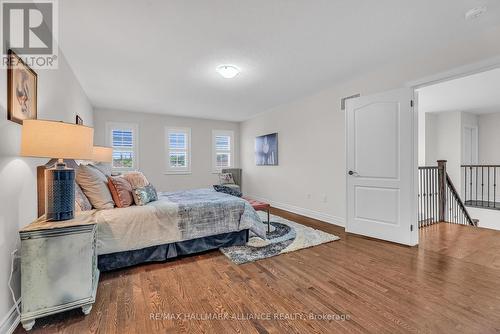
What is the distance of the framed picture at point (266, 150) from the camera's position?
5473mm

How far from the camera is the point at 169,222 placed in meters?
2.54

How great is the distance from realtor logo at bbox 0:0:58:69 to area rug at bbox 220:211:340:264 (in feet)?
8.42

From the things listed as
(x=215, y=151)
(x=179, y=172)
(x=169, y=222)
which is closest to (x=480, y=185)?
(x=215, y=151)

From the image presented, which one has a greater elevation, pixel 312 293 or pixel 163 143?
pixel 163 143

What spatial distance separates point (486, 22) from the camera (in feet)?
7.25

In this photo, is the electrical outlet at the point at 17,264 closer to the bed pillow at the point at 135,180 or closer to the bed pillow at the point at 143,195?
the bed pillow at the point at 143,195

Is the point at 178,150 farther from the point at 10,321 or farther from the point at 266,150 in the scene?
the point at 10,321

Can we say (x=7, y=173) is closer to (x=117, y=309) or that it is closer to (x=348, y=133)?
(x=117, y=309)

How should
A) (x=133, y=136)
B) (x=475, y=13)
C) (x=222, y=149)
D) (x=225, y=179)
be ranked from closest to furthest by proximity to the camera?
(x=475, y=13) → (x=133, y=136) → (x=225, y=179) → (x=222, y=149)

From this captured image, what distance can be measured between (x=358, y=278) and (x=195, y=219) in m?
1.79

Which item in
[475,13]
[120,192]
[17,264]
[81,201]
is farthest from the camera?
[120,192]

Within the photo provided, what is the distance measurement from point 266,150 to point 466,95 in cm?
427

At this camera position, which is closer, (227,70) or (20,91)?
(20,91)

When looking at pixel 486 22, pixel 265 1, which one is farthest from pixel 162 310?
pixel 486 22
